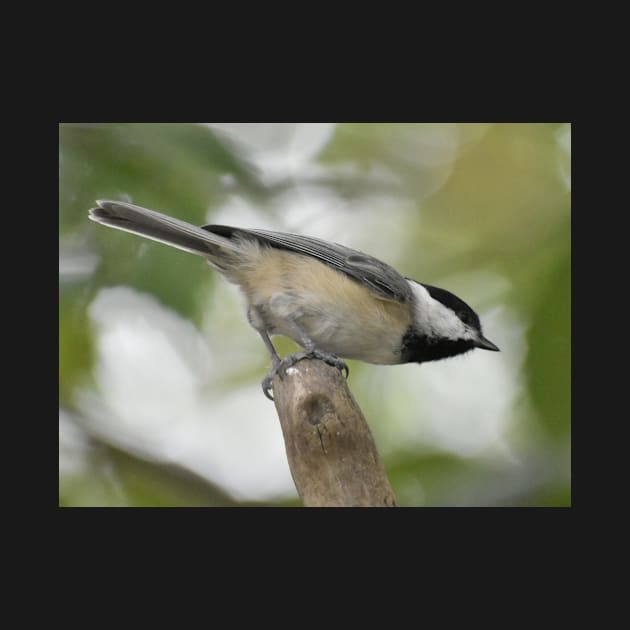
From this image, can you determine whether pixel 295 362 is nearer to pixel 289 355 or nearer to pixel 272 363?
pixel 289 355

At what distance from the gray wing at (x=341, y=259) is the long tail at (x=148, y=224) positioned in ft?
0.28

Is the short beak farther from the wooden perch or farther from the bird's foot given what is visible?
the wooden perch

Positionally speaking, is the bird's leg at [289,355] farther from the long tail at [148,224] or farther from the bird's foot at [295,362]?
the long tail at [148,224]

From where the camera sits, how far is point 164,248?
2.74 m

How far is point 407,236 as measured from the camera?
2.86m

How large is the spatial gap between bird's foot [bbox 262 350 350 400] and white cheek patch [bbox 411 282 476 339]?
0.98 feet

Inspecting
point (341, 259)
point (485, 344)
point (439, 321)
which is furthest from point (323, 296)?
point (485, 344)

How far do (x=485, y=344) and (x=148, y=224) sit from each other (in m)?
1.13

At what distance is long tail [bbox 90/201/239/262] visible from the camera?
2.46 m

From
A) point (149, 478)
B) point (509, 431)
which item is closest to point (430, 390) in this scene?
point (509, 431)

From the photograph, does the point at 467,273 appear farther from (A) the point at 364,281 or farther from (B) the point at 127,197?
(B) the point at 127,197

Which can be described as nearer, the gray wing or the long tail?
the long tail

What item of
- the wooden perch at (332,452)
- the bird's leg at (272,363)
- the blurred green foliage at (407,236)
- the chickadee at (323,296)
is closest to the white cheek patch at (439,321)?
the chickadee at (323,296)

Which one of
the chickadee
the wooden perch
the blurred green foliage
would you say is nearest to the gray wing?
→ the chickadee
